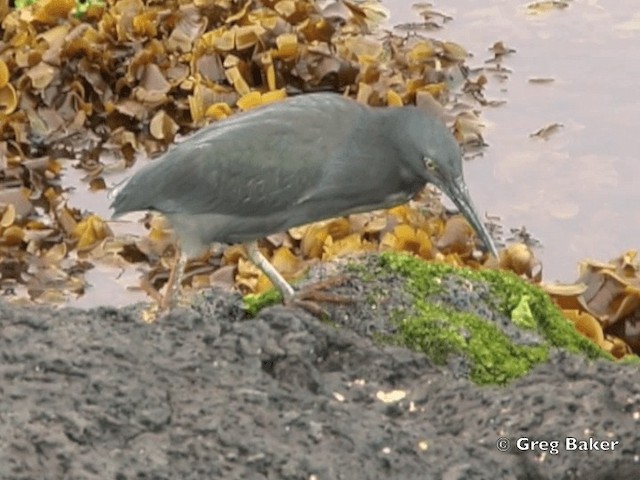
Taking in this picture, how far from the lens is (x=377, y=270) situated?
3.56 metres

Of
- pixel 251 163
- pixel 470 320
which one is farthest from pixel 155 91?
pixel 470 320

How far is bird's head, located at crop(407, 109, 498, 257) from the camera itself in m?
3.52

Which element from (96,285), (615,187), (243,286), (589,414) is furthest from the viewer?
(615,187)

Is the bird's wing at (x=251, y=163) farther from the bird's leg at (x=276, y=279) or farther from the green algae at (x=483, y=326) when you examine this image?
the green algae at (x=483, y=326)

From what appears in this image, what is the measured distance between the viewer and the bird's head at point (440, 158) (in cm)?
352

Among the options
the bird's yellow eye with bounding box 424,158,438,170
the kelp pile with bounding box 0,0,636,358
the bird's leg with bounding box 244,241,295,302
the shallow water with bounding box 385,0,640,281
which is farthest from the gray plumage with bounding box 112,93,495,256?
the shallow water with bounding box 385,0,640,281

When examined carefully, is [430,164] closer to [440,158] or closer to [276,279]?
[440,158]

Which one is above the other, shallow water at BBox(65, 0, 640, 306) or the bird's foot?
the bird's foot

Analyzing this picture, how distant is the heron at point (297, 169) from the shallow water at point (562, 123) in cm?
190

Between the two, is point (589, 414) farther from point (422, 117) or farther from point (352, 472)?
point (422, 117)

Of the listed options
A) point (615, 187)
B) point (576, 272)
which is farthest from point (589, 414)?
point (615, 187)

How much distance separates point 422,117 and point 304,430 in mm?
1219

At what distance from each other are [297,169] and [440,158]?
389 millimetres

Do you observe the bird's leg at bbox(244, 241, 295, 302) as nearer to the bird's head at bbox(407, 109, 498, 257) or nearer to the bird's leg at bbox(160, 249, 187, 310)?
the bird's leg at bbox(160, 249, 187, 310)
